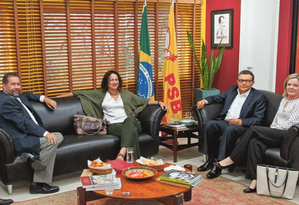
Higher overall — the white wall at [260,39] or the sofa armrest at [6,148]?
the white wall at [260,39]

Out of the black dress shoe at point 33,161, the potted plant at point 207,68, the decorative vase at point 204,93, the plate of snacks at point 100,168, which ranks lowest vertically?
the black dress shoe at point 33,161

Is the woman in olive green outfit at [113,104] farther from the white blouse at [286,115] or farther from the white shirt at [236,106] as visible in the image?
the white blouse at [286,115]

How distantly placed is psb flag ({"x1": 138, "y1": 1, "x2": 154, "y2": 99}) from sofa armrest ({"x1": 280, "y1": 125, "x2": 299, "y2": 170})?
2343 millimetres

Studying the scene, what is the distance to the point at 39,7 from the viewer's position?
186 inches

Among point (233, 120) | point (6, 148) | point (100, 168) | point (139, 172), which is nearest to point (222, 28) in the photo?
point (233, 120)

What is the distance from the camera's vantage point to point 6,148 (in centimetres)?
354

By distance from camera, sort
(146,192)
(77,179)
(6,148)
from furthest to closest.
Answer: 1. (77,179)
2. (6,148)
3. (146,192)

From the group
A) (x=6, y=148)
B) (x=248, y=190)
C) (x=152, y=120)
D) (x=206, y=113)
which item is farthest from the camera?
(x=206, y=113)

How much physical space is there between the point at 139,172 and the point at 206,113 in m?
1.71

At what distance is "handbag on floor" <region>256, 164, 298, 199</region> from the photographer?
347 centimetres

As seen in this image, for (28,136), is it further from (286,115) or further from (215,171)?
(286,115)

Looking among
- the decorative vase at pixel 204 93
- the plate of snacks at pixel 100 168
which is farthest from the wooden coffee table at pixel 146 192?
the decorative vase at pixel 204 93

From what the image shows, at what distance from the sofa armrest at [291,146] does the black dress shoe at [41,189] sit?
2211 millimetres

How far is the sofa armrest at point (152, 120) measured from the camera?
4492mm
